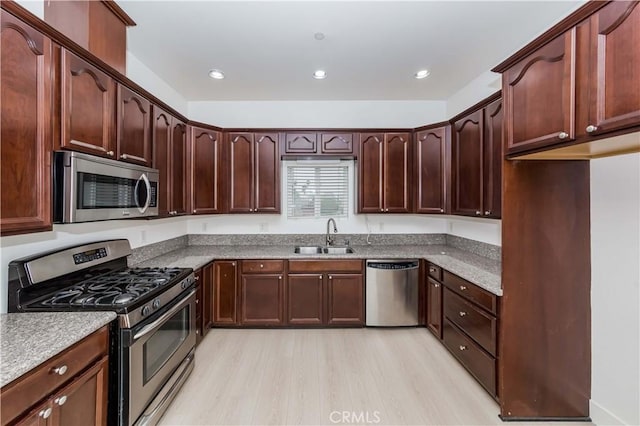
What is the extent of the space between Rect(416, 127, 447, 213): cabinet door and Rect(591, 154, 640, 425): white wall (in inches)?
60.9

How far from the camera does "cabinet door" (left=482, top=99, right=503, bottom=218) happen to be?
2389 mm

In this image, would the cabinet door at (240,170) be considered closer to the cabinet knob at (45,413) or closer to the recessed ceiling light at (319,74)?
the recessed ceiling light at (319,74)

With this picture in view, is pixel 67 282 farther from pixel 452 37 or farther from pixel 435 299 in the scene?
pixel 452 37

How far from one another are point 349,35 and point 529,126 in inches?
59.0

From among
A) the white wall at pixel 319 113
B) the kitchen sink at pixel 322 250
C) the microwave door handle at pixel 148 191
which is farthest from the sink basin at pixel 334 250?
the microwave door handle at pixel 148 191

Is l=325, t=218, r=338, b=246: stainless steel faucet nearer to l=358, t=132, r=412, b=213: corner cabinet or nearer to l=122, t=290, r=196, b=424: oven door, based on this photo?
l=358, t=132, r=412, b=213: corner cabinet

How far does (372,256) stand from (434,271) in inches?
26.4

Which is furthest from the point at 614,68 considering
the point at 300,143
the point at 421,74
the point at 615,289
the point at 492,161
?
the point at 300,143

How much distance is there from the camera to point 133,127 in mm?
2250

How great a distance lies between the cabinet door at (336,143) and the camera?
3711 mm

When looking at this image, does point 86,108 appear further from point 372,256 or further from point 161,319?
point 372,256

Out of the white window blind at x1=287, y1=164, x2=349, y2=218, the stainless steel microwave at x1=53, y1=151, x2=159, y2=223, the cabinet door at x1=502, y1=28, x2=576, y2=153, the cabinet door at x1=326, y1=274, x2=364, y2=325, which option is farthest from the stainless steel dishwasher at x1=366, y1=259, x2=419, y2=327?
the stainless steel microwave at x1=53, y1=151, x2=159, y2=223

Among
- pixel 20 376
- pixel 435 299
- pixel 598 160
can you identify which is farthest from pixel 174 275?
pixel 598 160

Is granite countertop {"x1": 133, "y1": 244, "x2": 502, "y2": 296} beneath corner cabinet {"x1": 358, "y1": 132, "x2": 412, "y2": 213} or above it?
beneath
